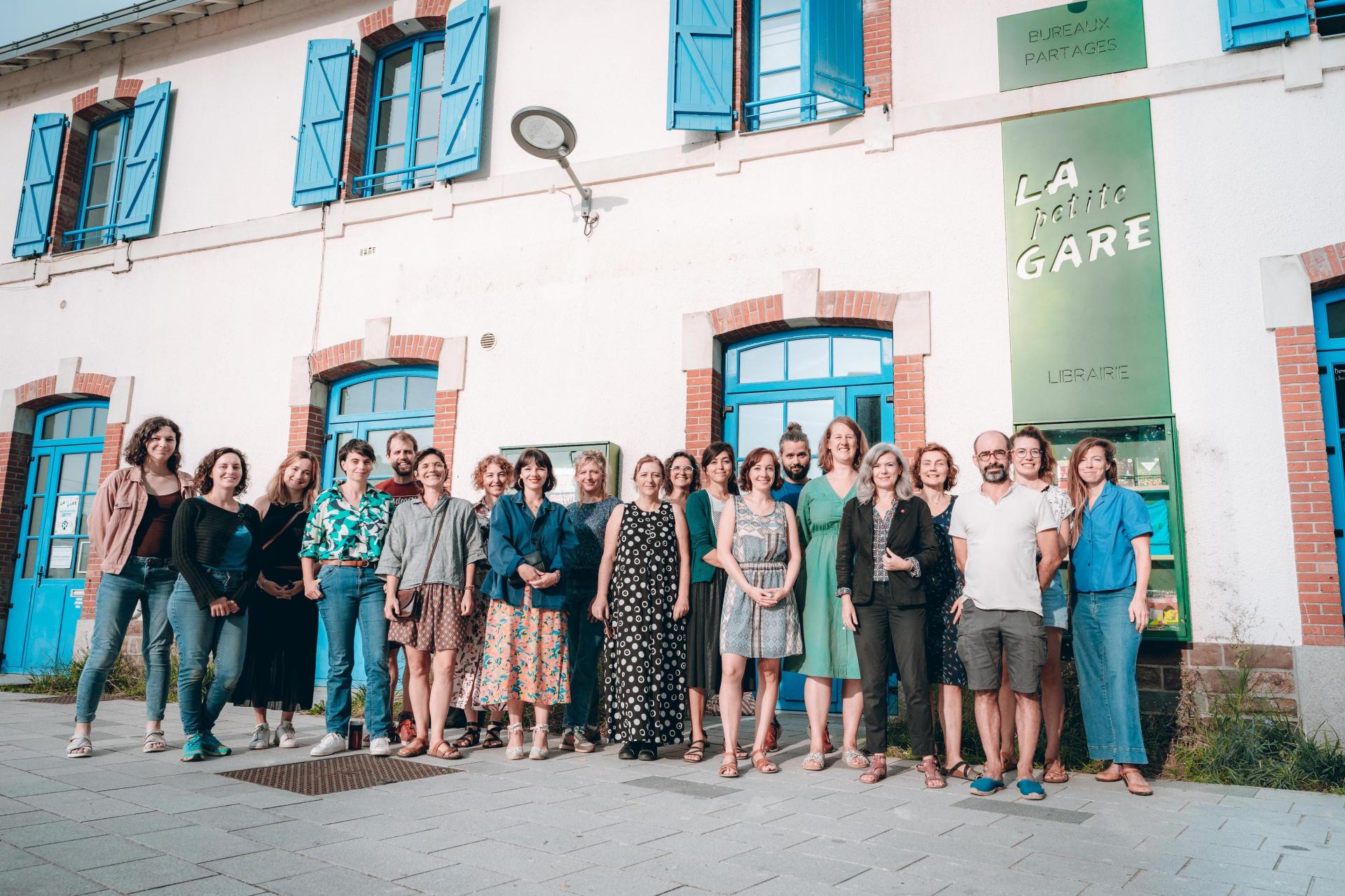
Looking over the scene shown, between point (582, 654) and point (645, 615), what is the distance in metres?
0.61

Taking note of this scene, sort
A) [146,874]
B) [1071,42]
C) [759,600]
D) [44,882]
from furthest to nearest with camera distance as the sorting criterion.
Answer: [1071,42]
[759,600]
[146,874]
[44,882]

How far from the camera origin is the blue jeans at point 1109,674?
4.36 metres

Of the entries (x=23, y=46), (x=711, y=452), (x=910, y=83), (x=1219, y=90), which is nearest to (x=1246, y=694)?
(x=711, y=452)

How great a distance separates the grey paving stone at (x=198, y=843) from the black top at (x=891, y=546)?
2.83 metres

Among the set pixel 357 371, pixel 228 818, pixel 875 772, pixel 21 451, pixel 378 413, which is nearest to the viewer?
pixel 228 818

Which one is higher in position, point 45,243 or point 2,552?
point 45,243

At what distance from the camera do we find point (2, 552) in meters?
9.44

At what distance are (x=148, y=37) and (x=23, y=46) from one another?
158 cm

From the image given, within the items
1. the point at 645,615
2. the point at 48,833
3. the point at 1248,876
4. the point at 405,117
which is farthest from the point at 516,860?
the point at 405,117

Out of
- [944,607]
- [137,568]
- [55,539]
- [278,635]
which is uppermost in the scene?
[55,539]

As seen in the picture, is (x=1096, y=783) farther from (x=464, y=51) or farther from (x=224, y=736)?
(x=464, y=51)

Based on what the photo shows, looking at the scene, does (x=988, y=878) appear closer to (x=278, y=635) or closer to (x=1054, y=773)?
(x=1054, y=773)

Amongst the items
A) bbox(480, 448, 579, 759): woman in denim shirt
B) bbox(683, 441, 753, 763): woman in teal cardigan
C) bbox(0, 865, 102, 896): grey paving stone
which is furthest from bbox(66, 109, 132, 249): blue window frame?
bbox(0, 865, 102, 896): grey paving stone

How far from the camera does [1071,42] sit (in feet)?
20.6
